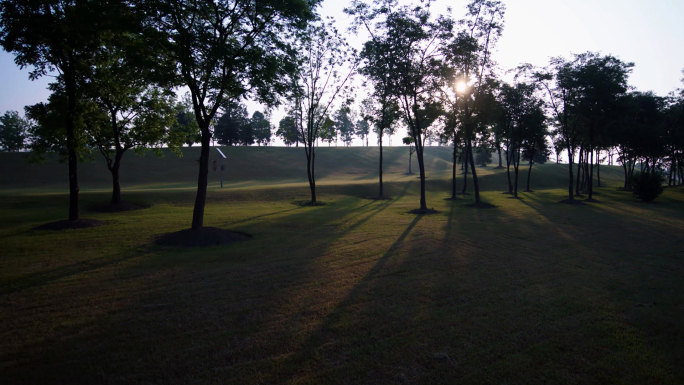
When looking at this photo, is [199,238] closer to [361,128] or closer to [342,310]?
[342,310]

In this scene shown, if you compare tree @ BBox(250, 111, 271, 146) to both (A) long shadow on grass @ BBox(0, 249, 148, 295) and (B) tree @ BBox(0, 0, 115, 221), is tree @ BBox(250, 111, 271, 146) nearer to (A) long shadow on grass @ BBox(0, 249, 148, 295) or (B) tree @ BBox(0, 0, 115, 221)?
(B) tree @ BBox(0, 0, 115, 221)

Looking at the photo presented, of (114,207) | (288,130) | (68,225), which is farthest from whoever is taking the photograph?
(288,130)

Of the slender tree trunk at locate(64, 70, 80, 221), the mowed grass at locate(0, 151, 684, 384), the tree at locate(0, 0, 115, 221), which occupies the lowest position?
the mowed grass at locate(0, 151, 684, 384)

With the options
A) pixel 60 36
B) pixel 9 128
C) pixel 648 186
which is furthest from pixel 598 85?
pixel 9 128

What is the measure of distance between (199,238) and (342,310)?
8.77 metres

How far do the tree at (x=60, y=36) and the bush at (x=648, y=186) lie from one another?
43489 mm

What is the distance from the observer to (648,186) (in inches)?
1382

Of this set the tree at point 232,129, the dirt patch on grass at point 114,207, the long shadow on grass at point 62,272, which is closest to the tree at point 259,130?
the tree at point 232,129

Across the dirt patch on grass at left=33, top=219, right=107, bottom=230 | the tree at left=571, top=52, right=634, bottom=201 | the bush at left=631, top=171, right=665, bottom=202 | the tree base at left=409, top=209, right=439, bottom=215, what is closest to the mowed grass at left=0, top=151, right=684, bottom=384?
the dirt patch on grass at left=33, top=219, right=107, bottom=230

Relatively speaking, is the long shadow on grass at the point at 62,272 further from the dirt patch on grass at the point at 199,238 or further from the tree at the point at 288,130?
the tree at the point at 288,130

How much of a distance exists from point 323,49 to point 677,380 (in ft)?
102

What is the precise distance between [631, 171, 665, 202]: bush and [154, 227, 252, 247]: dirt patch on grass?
38.6 metres

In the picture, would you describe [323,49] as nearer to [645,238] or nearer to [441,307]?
[645,238]

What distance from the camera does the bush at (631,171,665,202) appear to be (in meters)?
35.1
